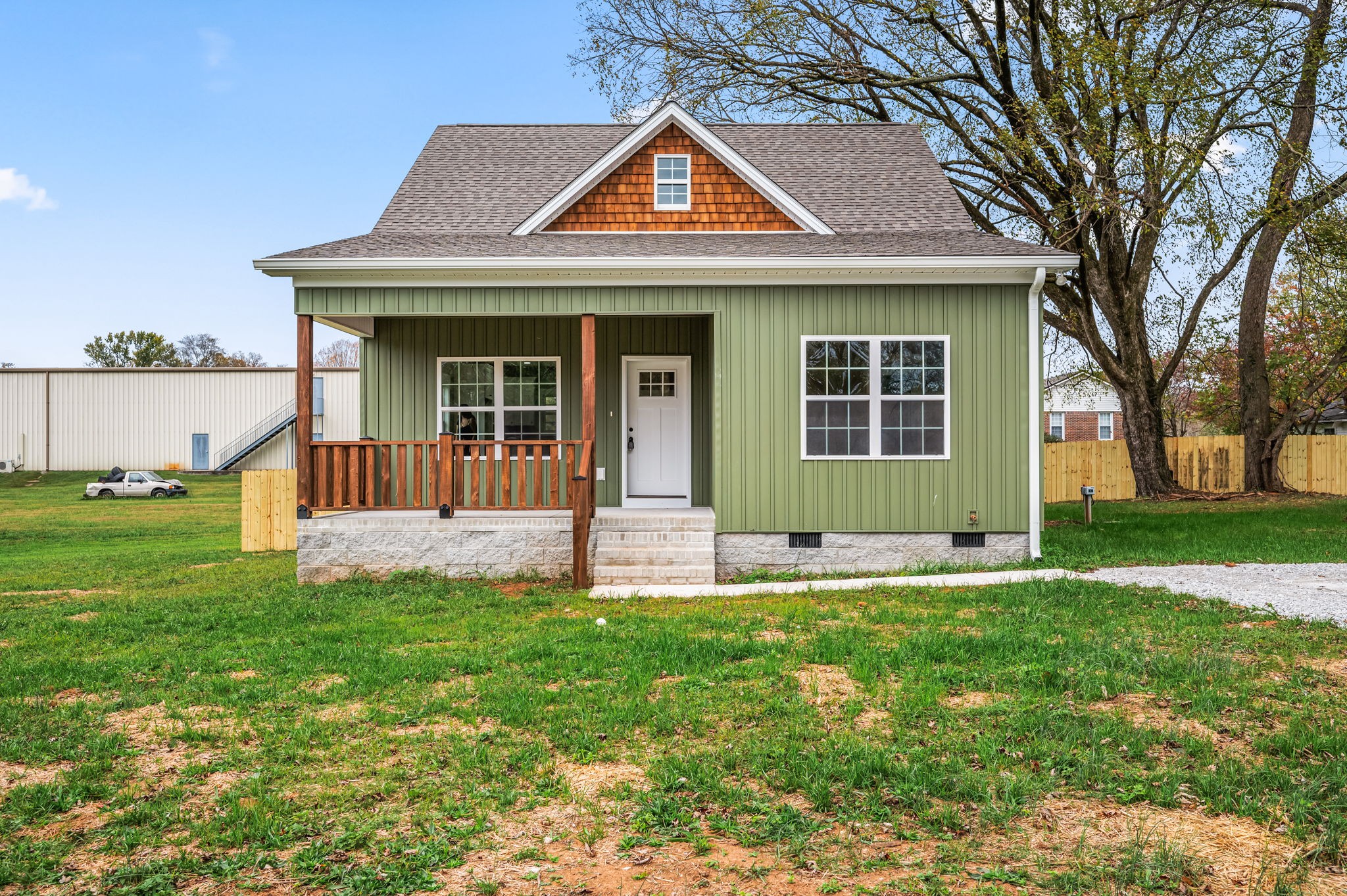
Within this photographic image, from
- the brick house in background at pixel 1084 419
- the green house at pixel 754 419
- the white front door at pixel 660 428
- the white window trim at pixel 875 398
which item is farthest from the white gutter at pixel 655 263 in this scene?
the brick house in background at pixel 1084 419

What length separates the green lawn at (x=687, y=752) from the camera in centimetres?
308

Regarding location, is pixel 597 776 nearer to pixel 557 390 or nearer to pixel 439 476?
pixel 439 476

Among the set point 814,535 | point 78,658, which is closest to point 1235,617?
point 814,535

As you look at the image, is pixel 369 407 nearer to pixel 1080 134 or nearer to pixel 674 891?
pixel 674 891

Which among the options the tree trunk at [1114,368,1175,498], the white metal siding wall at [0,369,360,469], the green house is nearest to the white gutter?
the green house

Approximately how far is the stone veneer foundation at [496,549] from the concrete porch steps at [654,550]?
7.5 inches

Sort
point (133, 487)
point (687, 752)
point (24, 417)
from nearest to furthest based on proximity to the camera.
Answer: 1. point (687, 752)
2. point (133, 487)
3. point (24, 417)

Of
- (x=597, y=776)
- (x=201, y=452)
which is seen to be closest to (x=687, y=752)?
(x=597, y=776)

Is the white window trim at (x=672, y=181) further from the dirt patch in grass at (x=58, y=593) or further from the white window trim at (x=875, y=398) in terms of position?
the dirt patch in grass at (x=58, y=593)

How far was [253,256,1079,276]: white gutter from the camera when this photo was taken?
9438 mm

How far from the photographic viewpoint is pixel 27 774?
13.0 feet

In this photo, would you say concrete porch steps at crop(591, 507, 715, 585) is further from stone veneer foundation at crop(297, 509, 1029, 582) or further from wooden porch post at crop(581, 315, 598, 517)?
wooden porch post at crop(581, 315, 598, 517)

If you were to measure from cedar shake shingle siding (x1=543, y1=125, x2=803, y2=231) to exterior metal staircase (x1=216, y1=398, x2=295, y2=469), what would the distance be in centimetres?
2618

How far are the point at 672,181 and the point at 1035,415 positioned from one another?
5.40 m
